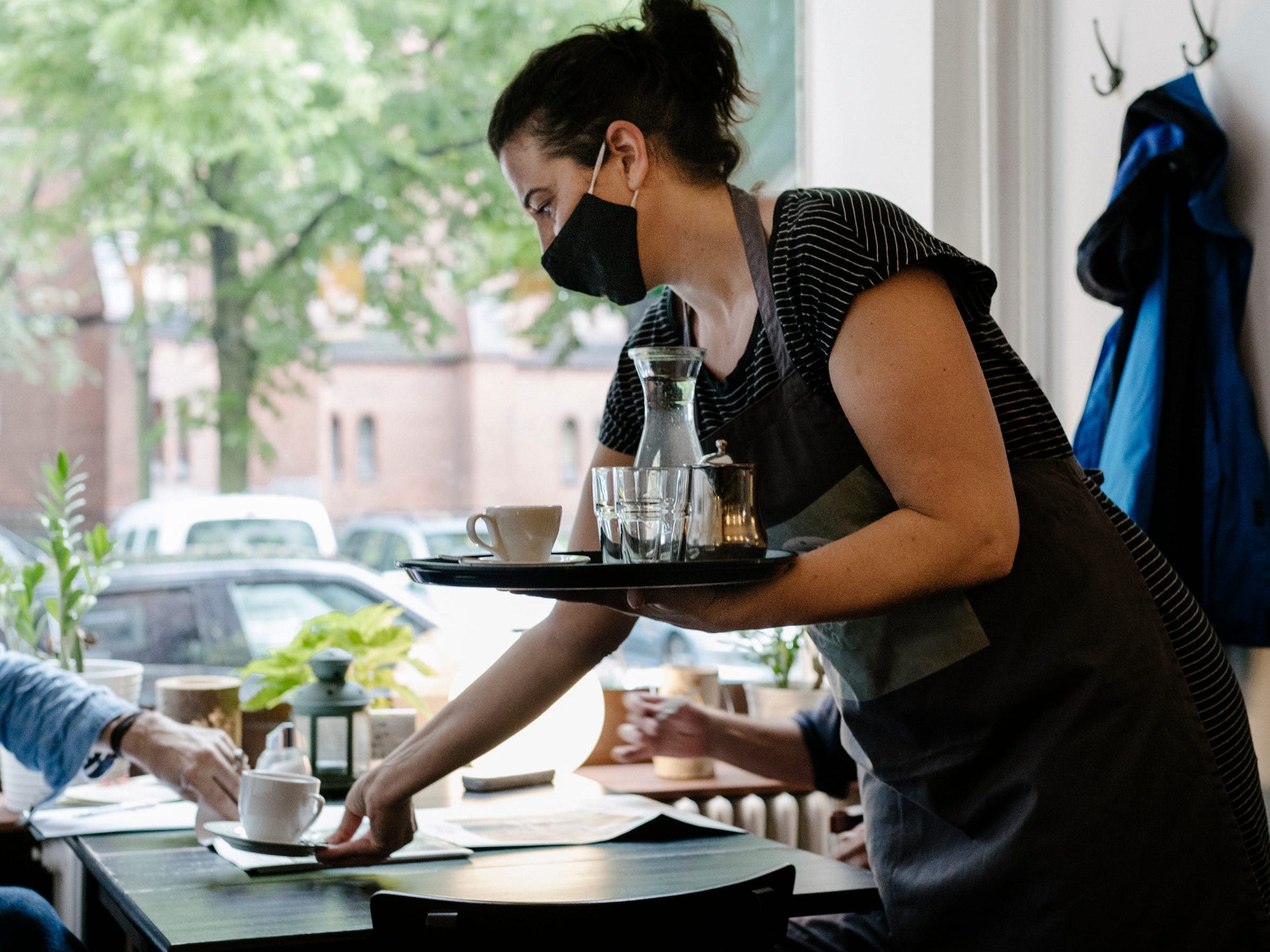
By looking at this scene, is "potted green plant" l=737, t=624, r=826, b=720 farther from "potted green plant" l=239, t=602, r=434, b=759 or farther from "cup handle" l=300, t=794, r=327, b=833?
"cup handle" l=300, t=794, r=327, b=833

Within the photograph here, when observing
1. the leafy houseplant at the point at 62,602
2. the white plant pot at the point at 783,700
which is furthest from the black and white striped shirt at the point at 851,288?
the leafy houseplant at the point at 62,602

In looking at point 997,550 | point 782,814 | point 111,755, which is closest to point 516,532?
point 997,550

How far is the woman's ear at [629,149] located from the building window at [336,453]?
238cm

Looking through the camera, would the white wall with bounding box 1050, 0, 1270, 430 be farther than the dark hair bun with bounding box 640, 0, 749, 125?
Yes

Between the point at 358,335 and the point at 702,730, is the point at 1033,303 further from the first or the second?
A: the point at 358,335

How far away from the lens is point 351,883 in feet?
4.48

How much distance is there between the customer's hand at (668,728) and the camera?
5.73ft

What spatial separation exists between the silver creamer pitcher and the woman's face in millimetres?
313

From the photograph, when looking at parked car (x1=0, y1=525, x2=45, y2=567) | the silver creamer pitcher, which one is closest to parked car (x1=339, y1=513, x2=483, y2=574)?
parked car (x1=0, y1=525, x2=45, y2=567)

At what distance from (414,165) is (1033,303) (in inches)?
79.2

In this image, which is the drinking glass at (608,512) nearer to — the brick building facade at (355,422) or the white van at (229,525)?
the white van at (229,525)

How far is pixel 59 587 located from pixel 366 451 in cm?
201

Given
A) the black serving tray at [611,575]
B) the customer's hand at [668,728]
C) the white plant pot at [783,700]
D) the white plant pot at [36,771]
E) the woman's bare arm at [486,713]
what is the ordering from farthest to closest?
the white plant pot at [783,700]
the white plant pot at [36,771]
the customer's hand at [668,728]
the woman's bare arm at [486,713]
the black serving tray at [611,575]

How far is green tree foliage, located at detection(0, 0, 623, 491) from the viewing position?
3199 mm
